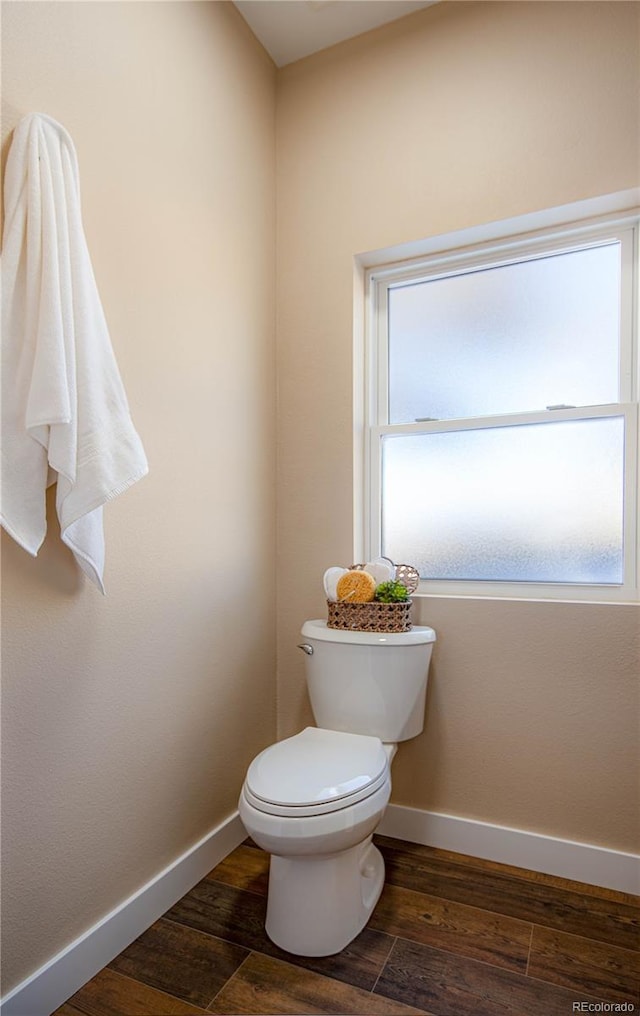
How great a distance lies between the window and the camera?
1753 mm

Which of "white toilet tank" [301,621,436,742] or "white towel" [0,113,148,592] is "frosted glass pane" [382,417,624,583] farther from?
"white towel" [0,113,148,592]

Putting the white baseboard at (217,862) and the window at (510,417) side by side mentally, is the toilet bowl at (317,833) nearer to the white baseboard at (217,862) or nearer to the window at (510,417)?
the white baseboard at (217,862)

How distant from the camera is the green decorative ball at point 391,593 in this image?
1748 mm

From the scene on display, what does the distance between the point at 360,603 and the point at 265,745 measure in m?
0.71

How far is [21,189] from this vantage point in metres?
1.13

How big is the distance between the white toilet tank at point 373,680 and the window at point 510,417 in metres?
0.33

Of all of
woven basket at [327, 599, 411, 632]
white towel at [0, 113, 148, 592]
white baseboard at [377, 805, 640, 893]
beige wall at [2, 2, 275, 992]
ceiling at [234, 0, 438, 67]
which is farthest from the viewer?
ceiling at [234, 0, 438, 67]

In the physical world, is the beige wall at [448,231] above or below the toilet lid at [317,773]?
above

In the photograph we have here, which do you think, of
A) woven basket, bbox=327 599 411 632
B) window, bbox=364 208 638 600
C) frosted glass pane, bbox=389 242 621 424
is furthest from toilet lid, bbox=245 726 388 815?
frosted glass pane, bbox=389 242 621 424

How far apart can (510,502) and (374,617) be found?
1.95ft

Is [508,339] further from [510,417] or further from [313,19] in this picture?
[313,19]

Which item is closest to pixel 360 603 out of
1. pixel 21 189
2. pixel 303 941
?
pixel 303 941

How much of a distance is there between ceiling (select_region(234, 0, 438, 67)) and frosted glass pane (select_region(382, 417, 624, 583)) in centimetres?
140

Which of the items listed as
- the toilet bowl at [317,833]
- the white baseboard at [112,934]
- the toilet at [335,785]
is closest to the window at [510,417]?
the toilet at [335,785]
